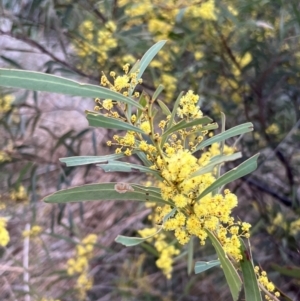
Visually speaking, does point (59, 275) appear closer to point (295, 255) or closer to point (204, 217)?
point (295, 255)

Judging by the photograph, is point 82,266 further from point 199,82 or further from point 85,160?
point 85,160

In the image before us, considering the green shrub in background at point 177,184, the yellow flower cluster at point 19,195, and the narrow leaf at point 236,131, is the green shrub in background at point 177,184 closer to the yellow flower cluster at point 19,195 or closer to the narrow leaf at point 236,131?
the narrow leaf at point 236,131

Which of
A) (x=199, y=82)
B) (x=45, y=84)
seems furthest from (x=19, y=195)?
(x=45, y=84)

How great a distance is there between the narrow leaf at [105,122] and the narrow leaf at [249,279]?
0.20 m

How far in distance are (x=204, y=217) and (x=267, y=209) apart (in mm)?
1029

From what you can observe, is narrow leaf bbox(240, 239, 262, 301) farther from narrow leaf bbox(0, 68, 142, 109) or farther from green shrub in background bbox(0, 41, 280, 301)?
narrow leaf bbox(0, 68, 142, 109)

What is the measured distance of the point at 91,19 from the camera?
1.47 m

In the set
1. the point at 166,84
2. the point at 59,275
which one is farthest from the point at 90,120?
the point at 59,275

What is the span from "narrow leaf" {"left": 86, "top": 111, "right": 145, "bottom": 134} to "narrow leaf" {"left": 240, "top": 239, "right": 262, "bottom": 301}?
0.20 meters

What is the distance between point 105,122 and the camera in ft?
1.52

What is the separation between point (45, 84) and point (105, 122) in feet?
0.25

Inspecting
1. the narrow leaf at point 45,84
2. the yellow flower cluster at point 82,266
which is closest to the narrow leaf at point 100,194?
the narrow leaf at point 45,84

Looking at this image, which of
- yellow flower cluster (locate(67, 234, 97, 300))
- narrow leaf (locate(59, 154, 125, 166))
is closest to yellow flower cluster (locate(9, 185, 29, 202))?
yellow flower cluster (locate(67, 234, 97, 300))

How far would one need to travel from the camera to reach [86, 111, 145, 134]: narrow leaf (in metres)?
0.45
